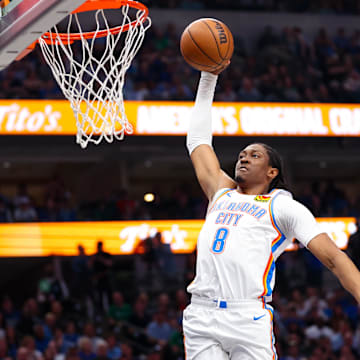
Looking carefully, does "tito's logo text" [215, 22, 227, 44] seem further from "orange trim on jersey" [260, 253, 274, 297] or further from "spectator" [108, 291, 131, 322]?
"spectator" [108, 291, 131, 322]

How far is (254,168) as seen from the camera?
386 cm

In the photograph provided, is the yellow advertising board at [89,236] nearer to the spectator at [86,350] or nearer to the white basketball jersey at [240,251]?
the spectator at [86,350]

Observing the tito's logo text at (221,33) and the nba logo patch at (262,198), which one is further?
the tito's logo text at (221,33)

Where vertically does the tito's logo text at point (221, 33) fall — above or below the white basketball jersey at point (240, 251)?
above

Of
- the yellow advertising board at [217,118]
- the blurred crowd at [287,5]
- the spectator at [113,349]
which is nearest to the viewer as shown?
the spectator at [113,349]

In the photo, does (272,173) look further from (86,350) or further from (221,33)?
(86,350)

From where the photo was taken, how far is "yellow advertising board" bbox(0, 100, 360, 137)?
1136cm

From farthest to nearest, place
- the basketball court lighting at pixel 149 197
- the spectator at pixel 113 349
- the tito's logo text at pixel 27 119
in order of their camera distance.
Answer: the basketball court lighting at pixel 149 197
the tito's logo text at pixel 27 119
the spectator at pixel 113 349

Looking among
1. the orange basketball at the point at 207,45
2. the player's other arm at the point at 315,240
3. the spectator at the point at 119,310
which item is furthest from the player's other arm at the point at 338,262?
the spectator at the point at 119,310

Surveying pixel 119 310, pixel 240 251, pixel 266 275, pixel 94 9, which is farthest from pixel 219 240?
pixel 119 310

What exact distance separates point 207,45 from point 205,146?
0.56m

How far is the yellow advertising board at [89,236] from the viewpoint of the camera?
12.3 meters

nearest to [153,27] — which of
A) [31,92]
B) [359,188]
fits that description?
[31,92]

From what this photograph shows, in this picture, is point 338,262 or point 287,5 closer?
point 338,262
